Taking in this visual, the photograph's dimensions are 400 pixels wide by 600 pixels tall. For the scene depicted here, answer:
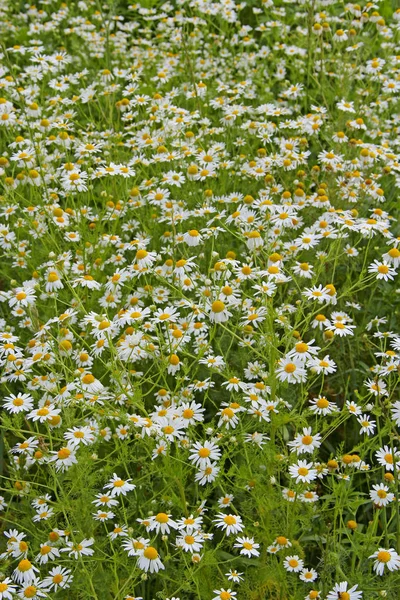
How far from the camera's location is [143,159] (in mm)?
4738

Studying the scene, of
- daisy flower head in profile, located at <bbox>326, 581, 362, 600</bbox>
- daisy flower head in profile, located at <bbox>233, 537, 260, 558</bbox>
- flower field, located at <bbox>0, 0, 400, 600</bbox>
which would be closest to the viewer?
daisy flower head in profile, located at <bbox>326, 581, 362, 600</bbox>

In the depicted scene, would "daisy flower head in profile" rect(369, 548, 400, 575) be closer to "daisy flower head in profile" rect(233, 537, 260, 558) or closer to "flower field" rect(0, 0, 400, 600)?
"flower field" rect(0, 0, 400, 600)

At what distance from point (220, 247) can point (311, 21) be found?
6.22 feet

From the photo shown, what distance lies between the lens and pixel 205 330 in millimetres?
3705

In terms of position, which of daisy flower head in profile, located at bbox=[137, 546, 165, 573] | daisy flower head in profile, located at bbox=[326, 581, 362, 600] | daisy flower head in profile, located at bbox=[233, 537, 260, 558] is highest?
daisy flower head in profile, located at bbox=[137, 546, 165, 573]

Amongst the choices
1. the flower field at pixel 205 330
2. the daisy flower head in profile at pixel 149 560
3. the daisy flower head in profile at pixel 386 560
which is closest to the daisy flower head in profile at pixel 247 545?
the flower field at pixel 205 330

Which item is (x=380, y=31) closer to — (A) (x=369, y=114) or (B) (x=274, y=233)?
(A) (x=369, y=114)

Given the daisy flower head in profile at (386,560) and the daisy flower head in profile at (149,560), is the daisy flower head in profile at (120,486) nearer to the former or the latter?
the daisy flower head in profile at (149,560)

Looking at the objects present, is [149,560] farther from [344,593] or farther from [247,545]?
[344,593]

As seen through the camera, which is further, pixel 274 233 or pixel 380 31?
pixel 380 31

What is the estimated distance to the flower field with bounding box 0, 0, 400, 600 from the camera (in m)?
2.85

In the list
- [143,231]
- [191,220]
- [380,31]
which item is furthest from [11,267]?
[380,31]

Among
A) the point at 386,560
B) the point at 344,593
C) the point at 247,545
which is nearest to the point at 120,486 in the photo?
the point at 247,545

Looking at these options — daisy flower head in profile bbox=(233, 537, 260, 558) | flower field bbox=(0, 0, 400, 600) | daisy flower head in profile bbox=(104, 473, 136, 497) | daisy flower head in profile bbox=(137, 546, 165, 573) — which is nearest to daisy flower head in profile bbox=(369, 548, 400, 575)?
flower field bbox=(0, 0, 400, 600)
